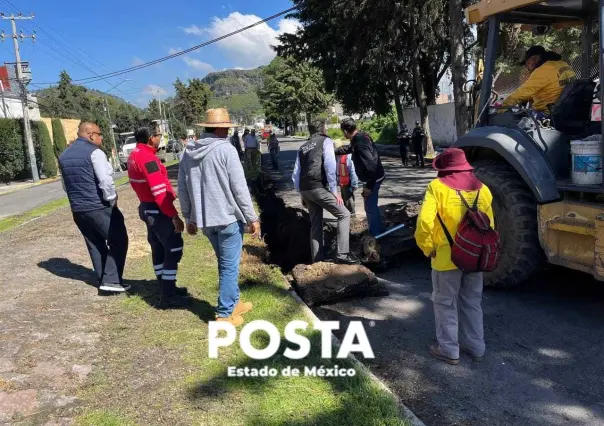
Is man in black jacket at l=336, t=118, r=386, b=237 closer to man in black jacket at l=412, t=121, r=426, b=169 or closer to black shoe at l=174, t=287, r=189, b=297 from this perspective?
black shoe at l=174, t=287, r=189, b=297

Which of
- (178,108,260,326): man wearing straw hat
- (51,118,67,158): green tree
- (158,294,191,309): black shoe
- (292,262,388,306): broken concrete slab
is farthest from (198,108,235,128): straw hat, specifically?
(51,118,67,158): green tree

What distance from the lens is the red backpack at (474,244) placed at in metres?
3.35

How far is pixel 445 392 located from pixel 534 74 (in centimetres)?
313

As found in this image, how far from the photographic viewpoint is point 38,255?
7.01 m

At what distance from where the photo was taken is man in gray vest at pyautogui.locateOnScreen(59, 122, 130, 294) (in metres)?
4.87

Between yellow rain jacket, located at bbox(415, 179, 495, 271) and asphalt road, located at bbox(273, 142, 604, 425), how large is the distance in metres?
0.83

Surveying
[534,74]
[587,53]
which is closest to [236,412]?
[534,74]

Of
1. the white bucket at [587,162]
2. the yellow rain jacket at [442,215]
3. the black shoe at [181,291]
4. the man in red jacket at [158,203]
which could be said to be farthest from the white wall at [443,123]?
the yellow rain jacket at [442,215]

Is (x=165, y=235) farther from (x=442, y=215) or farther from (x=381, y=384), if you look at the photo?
(x=442, y=215)

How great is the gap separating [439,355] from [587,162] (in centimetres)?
198

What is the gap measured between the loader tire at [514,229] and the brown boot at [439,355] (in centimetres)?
132

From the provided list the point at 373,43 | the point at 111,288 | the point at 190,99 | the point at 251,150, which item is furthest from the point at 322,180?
the point at 190,99

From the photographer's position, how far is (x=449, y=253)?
3.49 metres

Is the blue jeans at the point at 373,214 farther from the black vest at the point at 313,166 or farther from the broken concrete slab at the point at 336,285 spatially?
the broken concrete slab at the point at 336,285
